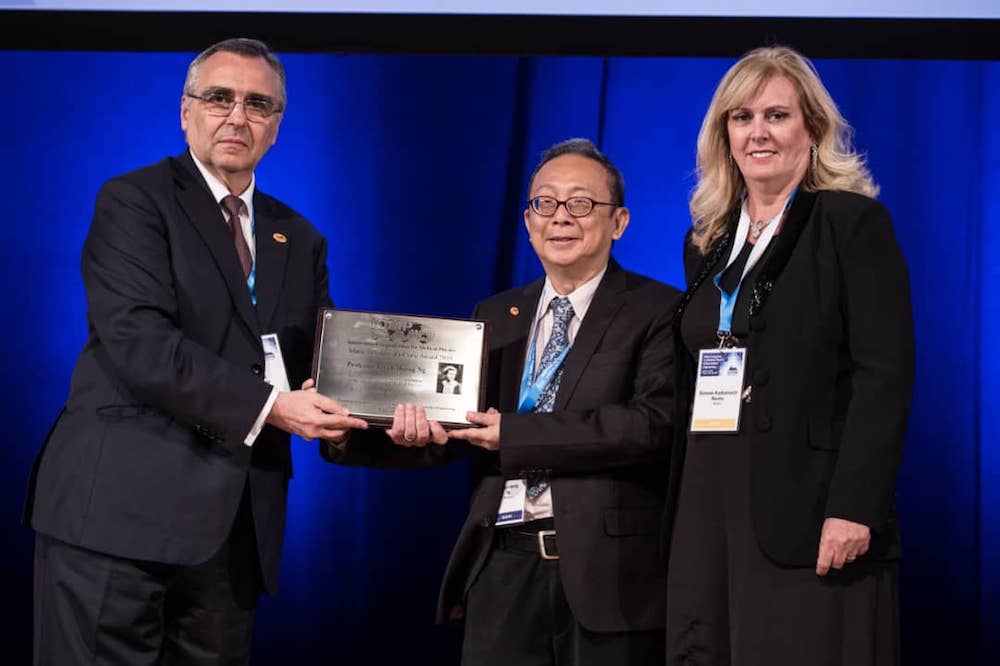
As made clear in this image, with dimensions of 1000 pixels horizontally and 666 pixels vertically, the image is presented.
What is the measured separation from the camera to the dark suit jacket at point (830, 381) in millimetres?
2137

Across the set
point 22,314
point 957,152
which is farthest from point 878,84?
point 22,314

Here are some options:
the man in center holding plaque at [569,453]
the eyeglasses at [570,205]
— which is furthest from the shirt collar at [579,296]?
the eyeglasses at [570,205]

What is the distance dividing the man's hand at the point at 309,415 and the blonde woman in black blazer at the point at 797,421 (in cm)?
76

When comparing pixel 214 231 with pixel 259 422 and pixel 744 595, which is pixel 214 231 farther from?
pixel 744 595

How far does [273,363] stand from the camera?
2668mm

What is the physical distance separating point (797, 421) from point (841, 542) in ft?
0.80

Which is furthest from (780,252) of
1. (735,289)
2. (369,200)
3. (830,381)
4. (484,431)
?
(369,200)

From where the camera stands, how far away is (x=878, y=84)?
3.71 meters

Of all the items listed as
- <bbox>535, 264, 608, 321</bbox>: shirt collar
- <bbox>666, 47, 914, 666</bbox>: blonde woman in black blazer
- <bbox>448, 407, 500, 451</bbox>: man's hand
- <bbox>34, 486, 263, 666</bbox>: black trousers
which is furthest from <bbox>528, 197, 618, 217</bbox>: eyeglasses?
<bbox>34, 486, 263, 666</bbox>: black trousers

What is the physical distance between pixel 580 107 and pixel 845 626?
2.15 m

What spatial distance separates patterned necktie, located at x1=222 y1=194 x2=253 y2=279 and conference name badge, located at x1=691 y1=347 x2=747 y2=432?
1.09 m

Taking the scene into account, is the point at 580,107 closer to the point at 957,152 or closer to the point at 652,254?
the point at 652,254

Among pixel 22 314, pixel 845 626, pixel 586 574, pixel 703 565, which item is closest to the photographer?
pixel 845 626

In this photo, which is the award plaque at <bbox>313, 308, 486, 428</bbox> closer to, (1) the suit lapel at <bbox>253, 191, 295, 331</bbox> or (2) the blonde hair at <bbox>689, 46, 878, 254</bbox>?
(1) the suit lapel at <bbox>253, 191, 295, 331</bbox>
